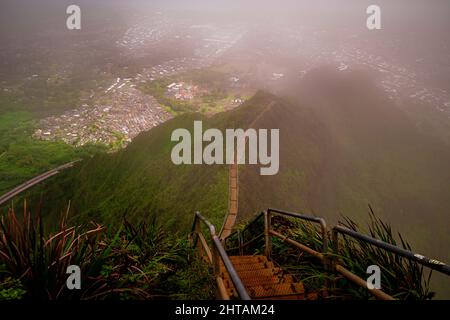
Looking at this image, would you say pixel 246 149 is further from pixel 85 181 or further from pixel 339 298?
pixel 85 181

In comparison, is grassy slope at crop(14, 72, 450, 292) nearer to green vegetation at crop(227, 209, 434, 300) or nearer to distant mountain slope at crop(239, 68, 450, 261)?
distant mountain slope at crop(239, 68, 450, 261)

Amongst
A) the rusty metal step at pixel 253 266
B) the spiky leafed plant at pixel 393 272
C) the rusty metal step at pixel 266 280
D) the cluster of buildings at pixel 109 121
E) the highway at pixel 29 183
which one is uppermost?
the spiky leafed plant at pixel 393 272

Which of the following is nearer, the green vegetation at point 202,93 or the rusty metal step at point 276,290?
the rusty metal step at point 276,290

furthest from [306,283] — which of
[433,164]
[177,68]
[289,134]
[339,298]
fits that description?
[177,68]

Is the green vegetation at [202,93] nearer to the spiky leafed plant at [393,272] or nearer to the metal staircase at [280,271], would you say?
the metal staircase at [280,271]

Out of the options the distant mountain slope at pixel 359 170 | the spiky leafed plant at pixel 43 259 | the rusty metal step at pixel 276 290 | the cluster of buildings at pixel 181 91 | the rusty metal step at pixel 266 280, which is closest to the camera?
the spiky leafed plant at pixel 43 259

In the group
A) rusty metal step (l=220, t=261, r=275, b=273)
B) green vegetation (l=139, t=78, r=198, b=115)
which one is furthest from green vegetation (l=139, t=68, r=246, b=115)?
rusty metal step (l=220, t=261, r=275, b=273)

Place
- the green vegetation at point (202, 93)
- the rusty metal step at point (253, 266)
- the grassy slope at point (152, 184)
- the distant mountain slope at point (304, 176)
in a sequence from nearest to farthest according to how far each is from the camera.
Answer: the rusty metal step at point (253, 266), the grassy slope at point (152, 184), the distant mountain slope at point (304, 176), the green vegetation at point (202, 93)

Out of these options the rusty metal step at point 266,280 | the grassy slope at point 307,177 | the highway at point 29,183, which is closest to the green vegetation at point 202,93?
the highway at point 29,183
